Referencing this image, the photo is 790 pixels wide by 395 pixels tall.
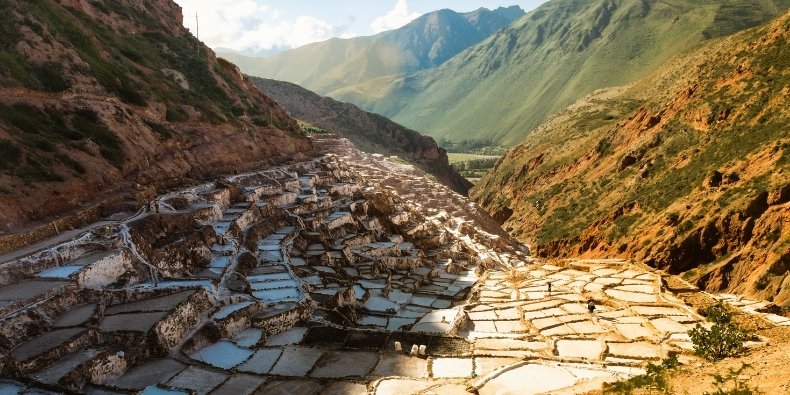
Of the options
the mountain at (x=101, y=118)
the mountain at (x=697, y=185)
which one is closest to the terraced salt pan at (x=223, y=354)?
the mountain at (x=101, y=118)

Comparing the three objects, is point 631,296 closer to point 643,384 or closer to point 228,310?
point 643,384

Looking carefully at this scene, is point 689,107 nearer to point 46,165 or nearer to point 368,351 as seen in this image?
point 368,351

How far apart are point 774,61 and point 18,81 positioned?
4476cm

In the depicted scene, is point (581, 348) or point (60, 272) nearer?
point (60, 272)

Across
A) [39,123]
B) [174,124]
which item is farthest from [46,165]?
[174,124]

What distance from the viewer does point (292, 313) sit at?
573 inches

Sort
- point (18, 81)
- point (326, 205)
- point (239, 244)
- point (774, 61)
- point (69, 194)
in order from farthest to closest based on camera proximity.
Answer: point (774, 61)
point (326, 205)
point (18, 81)
point (239, 244)
point (69, 194)

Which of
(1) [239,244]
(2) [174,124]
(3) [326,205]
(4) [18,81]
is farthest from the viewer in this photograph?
(2) [174,124]

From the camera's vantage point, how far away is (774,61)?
36.1 metres

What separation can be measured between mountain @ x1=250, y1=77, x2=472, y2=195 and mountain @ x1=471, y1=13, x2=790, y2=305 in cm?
2493

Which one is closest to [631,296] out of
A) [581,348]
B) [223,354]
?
[581,348]

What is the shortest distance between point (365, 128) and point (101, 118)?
61463mm

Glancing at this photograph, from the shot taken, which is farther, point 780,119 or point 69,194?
point 780,119

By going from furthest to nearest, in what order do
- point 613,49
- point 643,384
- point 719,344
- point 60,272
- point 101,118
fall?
1. point 613,49
2. point 101,118
3. point 60,272
4. point 719,344
5. point 643,384
